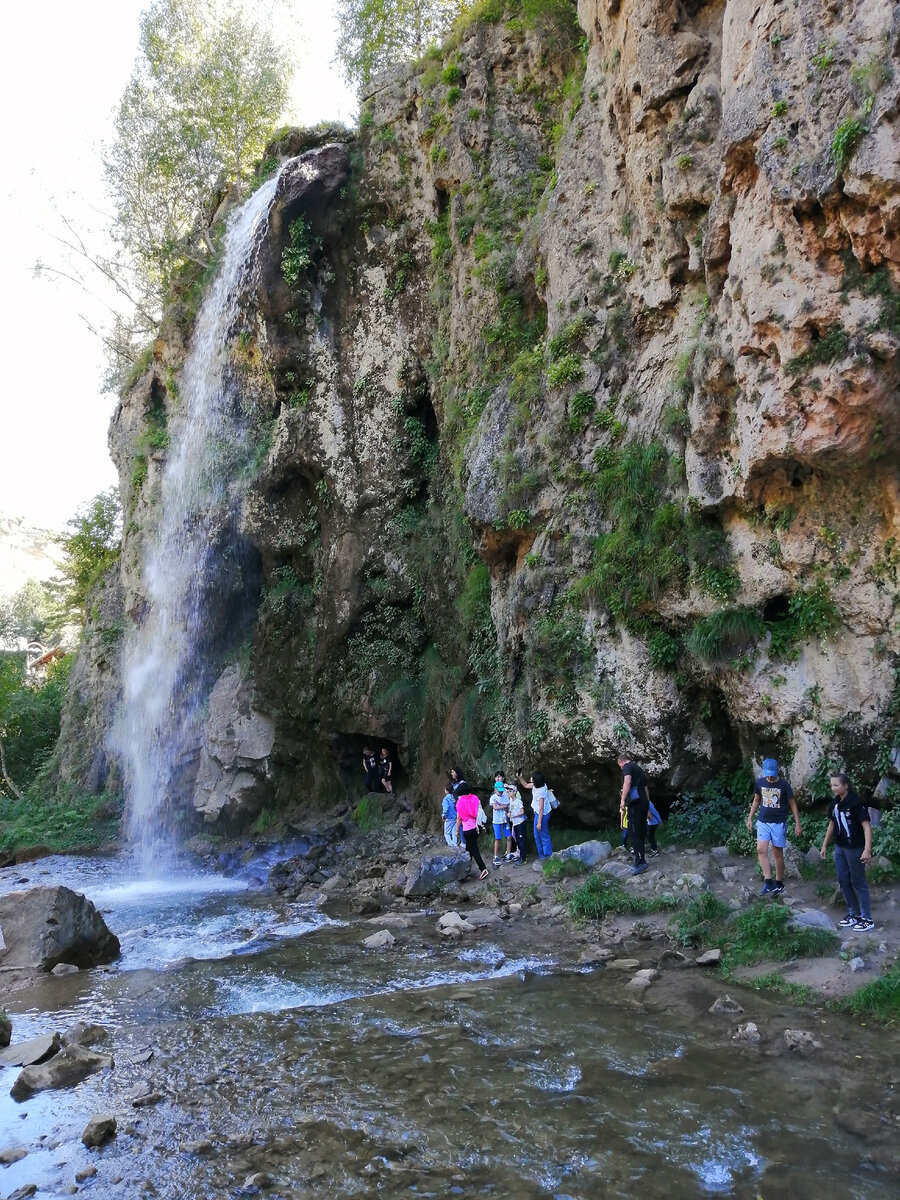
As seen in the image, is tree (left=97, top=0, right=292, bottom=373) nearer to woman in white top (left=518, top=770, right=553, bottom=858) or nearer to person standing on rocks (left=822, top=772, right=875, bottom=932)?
woman in white top (left=518, top=770, right=553, bottom=858)

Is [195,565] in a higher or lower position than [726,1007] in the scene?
higher

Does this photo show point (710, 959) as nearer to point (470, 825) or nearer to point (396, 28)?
point (470, 825)

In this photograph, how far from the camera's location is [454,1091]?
6.34 m

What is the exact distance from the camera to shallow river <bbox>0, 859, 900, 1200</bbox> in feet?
16.9

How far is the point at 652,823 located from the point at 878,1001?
223 inches

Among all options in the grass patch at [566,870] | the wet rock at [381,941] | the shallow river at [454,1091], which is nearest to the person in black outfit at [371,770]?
the grass patch at [566,870]

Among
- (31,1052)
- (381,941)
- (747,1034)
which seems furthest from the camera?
(381,941)

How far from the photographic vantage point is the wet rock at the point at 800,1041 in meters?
6.49

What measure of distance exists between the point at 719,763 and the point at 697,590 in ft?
8.79

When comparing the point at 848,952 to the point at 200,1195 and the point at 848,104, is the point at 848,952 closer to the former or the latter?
the point at 200,1195

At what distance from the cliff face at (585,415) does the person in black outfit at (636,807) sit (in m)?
0.88

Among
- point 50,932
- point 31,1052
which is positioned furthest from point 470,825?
point 31,1052

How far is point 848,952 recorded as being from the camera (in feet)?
25.6

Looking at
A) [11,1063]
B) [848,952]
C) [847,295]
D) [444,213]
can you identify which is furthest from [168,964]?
[444,213]
